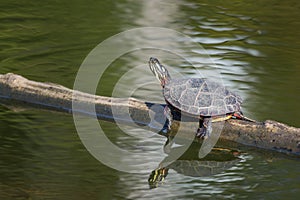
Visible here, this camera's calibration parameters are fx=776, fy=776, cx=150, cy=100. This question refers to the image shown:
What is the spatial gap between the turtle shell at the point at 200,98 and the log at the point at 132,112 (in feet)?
0.34

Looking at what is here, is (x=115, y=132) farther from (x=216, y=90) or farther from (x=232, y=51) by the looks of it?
Result: (x=232, y=51)

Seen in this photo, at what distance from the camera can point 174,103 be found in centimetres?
524

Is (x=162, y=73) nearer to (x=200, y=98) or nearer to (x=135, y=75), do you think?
(x=200, y=98)

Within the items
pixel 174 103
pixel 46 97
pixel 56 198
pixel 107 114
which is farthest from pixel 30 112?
pixel 56 198

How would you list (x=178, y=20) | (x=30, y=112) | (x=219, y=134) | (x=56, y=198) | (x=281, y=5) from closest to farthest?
(x=56, y=198)
(x=219, y=134)
(x=30, y=112)
(x=178, y=20)
(x=281, y=5)

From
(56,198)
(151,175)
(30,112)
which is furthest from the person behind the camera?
(30,112)

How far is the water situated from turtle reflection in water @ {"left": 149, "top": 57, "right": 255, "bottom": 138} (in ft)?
0.94

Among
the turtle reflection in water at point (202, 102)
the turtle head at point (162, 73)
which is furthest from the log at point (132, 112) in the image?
the turtle head at point (162, 73)

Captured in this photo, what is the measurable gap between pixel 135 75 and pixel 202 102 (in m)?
1.59

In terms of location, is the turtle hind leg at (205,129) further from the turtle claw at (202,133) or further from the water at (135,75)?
the water at (135,75)

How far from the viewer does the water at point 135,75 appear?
15.1 feet

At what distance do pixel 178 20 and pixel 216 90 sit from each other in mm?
3383

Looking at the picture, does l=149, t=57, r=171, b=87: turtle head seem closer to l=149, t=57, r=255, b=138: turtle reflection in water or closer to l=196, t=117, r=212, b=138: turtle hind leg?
l=149, t=57, r=255, b=138: turtle reflection in water

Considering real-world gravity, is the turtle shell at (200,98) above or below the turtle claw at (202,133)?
above
